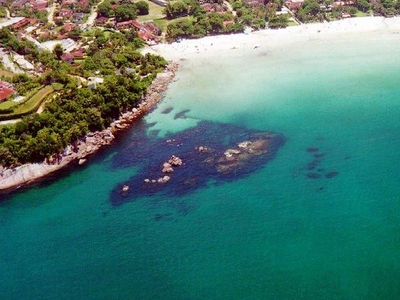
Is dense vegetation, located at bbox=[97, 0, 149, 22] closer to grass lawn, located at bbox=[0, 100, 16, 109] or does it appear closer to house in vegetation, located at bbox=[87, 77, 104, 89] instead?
house in vegetation, located at bbox=[87, 77, 104, 89]

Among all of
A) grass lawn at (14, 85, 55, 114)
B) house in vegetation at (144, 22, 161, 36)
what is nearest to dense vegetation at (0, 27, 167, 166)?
grass lawn at (14, 85, 55, 114)

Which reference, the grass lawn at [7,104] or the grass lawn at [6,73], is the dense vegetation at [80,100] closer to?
the grass lawn at [6,73]

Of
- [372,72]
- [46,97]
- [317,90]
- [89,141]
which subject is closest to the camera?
[89,141]

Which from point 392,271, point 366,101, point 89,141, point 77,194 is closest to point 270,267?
point 392,271

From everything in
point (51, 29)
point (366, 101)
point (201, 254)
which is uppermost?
point (51, 29)

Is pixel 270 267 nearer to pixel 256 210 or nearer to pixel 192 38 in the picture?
pixel 256 210

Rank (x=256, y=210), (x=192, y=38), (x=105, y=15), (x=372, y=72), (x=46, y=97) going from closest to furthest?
(x=256, y=210)
(x=46, y=97)
(x=372, y=72)
(x=192, y=38)
(x=105, y=15)

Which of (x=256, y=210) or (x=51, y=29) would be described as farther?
(x=51, y=29)

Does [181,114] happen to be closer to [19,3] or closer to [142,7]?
[142,7]
